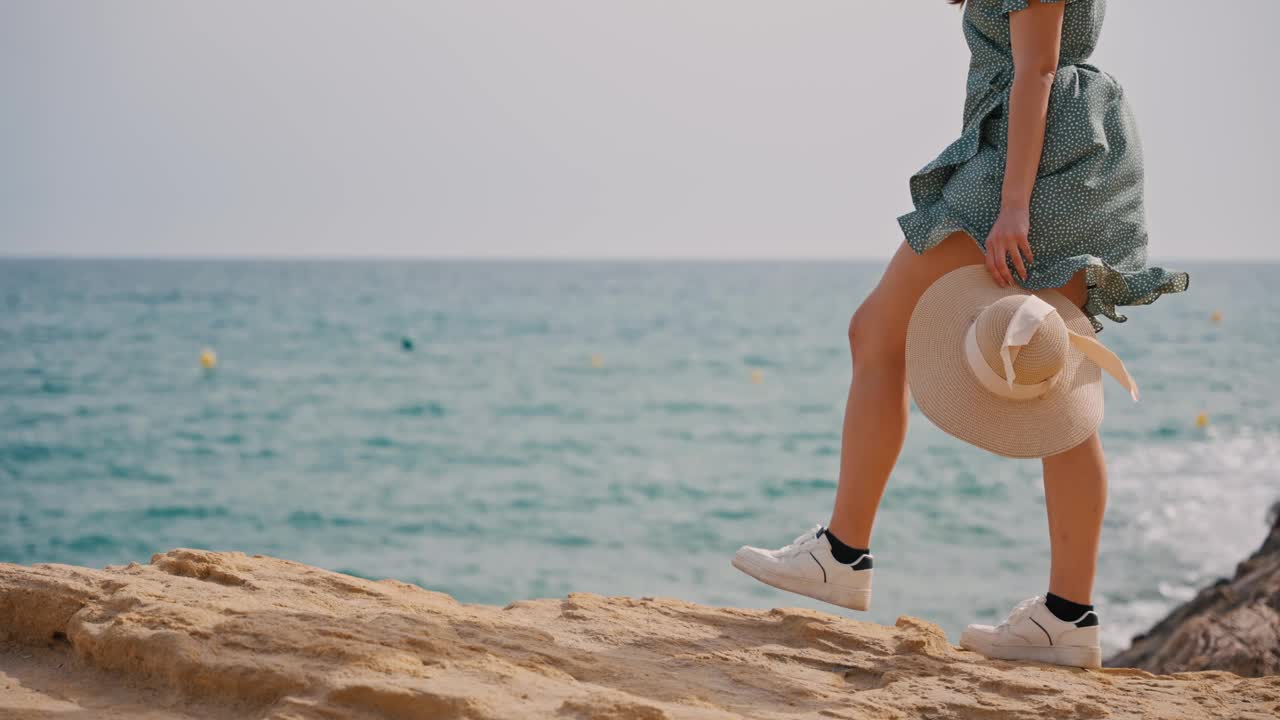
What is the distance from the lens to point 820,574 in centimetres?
246

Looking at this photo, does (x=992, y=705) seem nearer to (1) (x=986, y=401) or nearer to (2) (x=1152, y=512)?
(1) (x=986, y=401)

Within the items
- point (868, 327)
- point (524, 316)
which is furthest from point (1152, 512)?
point (524, 316)

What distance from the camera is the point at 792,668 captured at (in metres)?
2.30

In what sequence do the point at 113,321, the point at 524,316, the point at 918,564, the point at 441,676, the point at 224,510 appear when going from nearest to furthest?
the point at 441,676 → the point at 918,564 → the point at 224,510 → the point at 113,321 → the point at 524,316

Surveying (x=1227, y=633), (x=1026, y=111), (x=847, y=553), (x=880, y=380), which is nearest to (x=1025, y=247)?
(x=1026, y=111)

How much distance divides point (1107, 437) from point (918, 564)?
255 inches

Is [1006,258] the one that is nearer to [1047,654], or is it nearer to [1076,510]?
[1076,510]

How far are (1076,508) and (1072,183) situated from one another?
28.8 inches

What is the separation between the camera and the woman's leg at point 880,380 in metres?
2.37

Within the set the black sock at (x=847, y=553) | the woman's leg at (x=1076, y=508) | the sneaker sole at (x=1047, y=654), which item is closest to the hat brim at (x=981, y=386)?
the woman's leg at (x=1076, y=508)

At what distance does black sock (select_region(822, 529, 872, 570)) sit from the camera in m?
2.47

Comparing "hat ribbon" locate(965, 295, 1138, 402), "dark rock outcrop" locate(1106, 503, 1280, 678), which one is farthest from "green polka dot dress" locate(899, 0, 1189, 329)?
"dark rock outcrop" locate(1106, 503, 1280, 678)

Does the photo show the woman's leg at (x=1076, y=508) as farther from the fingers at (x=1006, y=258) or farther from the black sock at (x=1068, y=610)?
the fingers at (x=1006, y=258)

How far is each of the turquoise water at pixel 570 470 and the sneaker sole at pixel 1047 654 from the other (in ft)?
14.5
